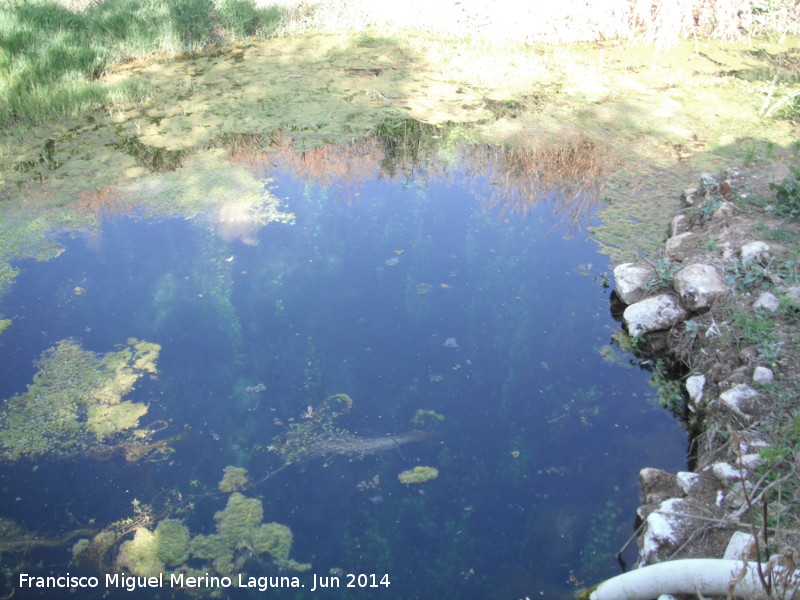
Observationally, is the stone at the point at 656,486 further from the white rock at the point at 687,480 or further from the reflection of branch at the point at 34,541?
the reflection of branch at the point at 34,541

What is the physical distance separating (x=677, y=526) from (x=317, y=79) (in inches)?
182

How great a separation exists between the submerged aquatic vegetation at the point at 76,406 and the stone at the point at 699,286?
247cm

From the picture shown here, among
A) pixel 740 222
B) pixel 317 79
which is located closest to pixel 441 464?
pixel 740 222

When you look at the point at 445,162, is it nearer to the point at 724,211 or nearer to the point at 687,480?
the point at 724,211

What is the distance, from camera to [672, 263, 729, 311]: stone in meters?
2.99

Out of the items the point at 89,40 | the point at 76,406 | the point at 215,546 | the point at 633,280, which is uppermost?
the point at 89,40

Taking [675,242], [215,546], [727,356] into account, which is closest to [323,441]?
[215,546]

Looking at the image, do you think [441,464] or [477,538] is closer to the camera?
[477,538]

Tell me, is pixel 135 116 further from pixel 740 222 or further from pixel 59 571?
pixel 740 222

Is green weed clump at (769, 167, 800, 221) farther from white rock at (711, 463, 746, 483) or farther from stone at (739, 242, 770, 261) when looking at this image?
white rock at (711, 463, 746, 483)

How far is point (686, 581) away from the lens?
1826mm

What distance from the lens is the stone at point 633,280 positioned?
10.8ft

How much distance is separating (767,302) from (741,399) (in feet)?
2.00

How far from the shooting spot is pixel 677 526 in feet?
6.88
